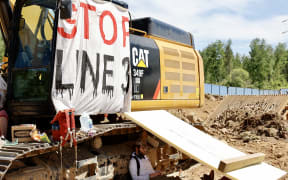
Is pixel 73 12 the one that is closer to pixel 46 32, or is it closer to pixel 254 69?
pixel 46 32

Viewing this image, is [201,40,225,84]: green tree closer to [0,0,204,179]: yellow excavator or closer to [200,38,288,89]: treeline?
[200,38,288,89]: treeline

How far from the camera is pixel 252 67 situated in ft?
201

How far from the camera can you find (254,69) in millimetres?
60781

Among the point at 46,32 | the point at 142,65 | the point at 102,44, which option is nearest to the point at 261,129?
the point at 142,65

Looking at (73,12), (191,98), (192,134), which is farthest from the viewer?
(191,98)

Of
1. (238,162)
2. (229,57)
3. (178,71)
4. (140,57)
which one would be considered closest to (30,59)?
(140,57)

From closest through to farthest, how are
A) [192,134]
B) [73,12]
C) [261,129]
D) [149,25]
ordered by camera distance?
1. [73,12]
2. [192,134]
3. [149,25]
4. [261,129]

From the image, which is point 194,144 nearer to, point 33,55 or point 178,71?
point 178,71

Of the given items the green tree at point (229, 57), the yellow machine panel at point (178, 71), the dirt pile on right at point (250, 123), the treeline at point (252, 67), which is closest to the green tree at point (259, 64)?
the treeline at point (252, 67)

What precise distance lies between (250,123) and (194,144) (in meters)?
9.14

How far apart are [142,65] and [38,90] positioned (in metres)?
2.14

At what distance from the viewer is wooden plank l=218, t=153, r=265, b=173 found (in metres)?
Answer: 4.29

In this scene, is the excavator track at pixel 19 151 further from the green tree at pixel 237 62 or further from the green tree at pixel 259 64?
the green tree at pixel 237 62

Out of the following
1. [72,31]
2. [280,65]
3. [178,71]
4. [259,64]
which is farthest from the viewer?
[280,65]
